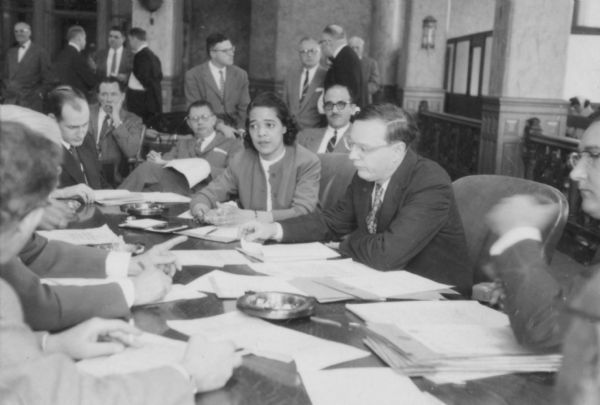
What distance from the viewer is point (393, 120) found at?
2762 millimetres

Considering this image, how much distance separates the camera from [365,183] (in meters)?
2.90

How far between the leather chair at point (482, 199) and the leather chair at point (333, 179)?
91cm

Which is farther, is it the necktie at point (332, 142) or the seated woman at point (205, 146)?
the necktie at point (332, 142)

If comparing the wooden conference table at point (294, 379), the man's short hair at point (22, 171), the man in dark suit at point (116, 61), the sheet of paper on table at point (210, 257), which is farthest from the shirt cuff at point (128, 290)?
the man in dark suit at point (116, 61)

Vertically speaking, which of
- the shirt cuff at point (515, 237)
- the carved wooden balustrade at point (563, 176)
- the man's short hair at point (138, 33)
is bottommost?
the carved wooden balustrade at point (563, 176)

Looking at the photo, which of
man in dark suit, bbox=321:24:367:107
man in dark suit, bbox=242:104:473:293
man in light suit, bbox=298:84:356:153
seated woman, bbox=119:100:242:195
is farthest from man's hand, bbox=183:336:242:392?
man in dark suit, bbox=321:24:367:107

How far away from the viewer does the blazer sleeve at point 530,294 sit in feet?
5.27

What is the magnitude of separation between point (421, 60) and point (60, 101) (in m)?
8.49

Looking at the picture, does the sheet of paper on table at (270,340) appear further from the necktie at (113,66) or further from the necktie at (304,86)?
the necktie at (113,66)

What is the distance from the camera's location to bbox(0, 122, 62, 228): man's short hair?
3.59ft

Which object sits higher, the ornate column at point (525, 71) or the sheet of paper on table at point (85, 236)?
the ornate column at point (525, 71)

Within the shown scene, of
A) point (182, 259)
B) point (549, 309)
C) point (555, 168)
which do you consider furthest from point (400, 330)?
point (555, 168)

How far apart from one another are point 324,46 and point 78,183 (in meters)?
4.23

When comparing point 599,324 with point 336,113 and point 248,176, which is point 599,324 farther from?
point 336,113
